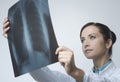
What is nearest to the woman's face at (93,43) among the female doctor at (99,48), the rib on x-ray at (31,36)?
the female doctor at (99,48)

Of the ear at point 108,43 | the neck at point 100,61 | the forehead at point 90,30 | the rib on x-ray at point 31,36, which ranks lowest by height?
the neck at point 100,61

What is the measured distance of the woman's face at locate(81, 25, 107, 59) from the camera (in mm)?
1127

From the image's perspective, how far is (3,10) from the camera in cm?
168

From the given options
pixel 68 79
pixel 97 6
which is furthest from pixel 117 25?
pixel 68 79

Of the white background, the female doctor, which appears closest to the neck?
the female doctor

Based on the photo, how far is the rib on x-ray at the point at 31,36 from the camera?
0.92m

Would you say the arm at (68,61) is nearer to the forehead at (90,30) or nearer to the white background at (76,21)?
the forehead at (90,30)

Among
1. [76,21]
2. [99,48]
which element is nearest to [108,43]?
[99,48]

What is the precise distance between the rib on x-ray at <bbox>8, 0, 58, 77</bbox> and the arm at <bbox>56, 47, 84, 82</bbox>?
5 cm

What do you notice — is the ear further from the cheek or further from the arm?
the arm

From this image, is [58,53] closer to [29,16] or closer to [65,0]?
[29,16]

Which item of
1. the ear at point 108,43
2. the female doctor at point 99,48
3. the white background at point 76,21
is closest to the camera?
the female doctor at point 99,48

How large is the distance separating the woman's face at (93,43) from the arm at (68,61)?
0.28 m

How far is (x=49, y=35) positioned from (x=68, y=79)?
1.64 ft
